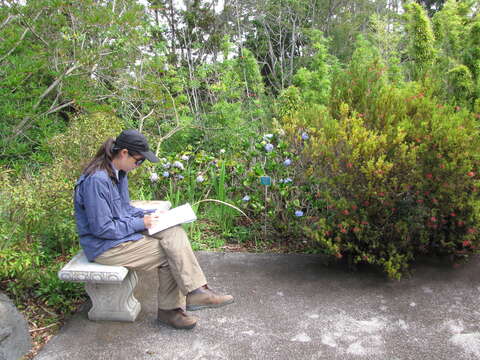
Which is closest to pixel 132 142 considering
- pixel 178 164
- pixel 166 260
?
pixel 166 260

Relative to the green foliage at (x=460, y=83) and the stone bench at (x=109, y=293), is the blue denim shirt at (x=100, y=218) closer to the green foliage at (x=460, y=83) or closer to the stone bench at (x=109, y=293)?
the stone bench at (x=109, y=293)

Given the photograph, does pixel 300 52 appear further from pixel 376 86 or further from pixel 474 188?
pixel 474 188

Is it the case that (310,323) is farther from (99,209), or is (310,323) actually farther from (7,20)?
(7,20)

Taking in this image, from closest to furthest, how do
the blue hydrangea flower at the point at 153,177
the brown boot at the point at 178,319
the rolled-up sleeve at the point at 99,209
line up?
the rolled-up sleeve at the point at 99,209 → the brown boot at the point at 178,319 → the blue hydrangea flower at the point at 153,177

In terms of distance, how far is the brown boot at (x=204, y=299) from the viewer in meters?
2.95

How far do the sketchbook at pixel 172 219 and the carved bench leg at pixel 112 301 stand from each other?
0.41 metres

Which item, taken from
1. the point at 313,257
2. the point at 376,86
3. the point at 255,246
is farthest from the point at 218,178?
the point at 376,86

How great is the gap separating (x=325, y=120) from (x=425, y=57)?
373 centimetres

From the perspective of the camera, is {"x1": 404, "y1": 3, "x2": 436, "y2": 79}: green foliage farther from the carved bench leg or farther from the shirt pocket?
the carved bench leg

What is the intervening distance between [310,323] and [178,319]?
924 millimetres

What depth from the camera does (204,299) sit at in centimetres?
299

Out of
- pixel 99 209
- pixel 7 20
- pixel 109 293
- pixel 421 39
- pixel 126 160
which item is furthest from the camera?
pixel 421 39

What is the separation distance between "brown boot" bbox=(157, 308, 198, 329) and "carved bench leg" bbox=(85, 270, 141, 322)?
0.77ft

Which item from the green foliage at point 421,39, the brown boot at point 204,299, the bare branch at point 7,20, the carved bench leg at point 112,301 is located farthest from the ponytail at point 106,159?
the green foliage at point 421,39
